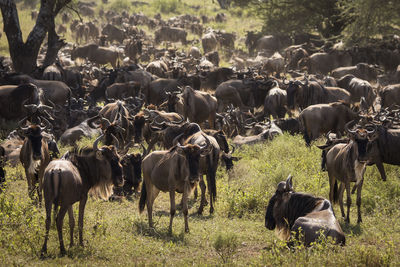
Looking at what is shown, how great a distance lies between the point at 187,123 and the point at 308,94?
7.18 m

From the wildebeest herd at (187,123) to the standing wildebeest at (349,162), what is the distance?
0.02 m

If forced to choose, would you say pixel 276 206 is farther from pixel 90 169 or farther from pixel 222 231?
pixel 90 169

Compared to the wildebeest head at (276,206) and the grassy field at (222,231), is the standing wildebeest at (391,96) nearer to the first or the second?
the grassy field at (222,231)

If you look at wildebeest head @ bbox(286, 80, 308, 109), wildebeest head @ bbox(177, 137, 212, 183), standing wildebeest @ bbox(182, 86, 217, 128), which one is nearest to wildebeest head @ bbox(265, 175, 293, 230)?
wildebeest head @ bbox(177, 137, 212, 183)

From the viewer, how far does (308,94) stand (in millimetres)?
16391

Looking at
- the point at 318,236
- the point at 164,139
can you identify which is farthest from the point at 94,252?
the point at 164,139

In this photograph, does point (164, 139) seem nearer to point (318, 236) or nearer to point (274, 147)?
point (274, 147)

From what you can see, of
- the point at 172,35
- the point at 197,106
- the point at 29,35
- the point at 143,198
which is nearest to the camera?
the point at 143,198

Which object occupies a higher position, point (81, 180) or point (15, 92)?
point (81, 180)

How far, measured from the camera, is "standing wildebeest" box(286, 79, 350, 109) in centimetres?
1641

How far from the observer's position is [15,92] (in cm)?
1462

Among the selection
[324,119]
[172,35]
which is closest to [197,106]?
[324,119]

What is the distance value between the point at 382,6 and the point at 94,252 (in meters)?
20.1

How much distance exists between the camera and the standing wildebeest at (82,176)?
6609mm
